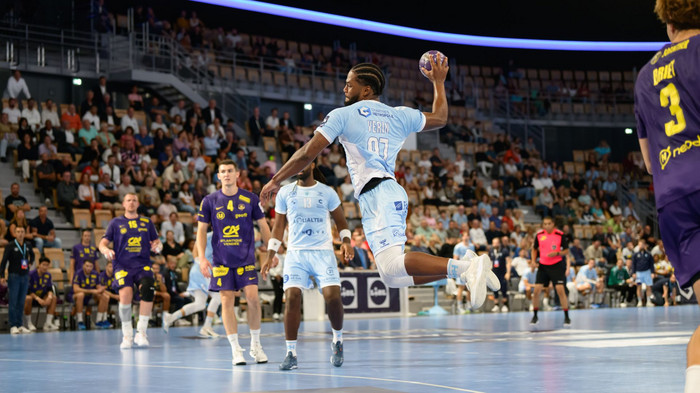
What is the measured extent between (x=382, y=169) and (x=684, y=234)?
3398 millimetres

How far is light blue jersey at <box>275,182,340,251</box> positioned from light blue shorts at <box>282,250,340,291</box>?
0.25 ft

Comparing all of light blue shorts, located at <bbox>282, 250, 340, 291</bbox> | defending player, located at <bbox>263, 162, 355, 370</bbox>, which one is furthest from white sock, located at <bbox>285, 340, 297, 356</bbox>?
light blue shorts, located at <bbox>282, 250, 340, 291</bbox>

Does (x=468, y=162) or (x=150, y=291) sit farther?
(x=468, y=162)

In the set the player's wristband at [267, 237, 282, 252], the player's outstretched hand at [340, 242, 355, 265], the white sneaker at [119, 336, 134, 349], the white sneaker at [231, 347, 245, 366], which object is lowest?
the white sneaker at [119, 336, 134, 349]

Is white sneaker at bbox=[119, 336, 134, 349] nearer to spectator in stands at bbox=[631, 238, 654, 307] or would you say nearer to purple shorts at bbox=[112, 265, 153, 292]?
purple shorts at bbox=[112, 265, 153, 292]

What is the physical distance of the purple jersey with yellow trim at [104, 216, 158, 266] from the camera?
1209cm

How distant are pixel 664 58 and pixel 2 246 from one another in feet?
52.3

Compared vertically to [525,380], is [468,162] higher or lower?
higher

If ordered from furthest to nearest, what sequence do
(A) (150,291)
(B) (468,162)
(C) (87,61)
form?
1. (B) (468,162)
2. (C) (87,61)
3. (A) (150,291)

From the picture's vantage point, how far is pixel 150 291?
12.2 meters

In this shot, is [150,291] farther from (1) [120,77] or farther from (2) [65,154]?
(1) [120,77]

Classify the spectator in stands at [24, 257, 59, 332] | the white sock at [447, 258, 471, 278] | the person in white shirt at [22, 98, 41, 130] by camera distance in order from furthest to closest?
the person in white shirt at [22, 98, 41, 130] < the spectator in stands at [24, 257, 59, 332] < the white sock at [447, 258, 471, 278]

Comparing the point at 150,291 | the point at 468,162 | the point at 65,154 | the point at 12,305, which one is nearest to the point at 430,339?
the point at 150,291

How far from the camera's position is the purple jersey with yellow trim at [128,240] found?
12094mm
